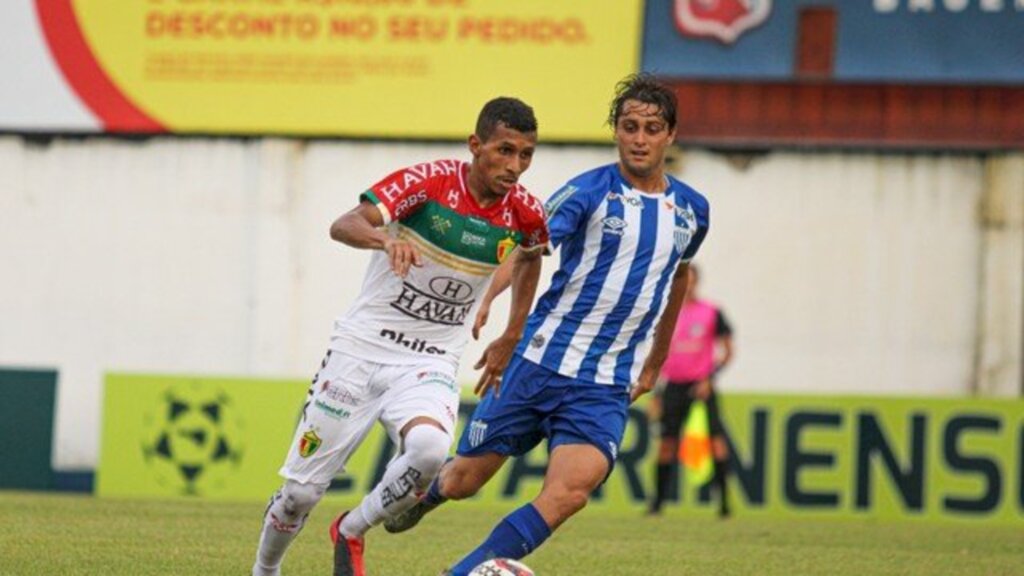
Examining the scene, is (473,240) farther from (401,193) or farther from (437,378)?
(437,378)

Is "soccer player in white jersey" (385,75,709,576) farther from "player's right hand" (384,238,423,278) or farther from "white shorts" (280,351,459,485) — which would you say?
"player's right hand" (384,238,423,278)

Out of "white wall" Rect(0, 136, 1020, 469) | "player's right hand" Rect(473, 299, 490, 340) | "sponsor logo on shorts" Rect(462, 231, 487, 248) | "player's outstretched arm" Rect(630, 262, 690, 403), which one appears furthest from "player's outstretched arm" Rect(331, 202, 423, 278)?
"white wall" Rect(0, 136, 1020, 469)

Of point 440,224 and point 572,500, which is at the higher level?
point 440,224

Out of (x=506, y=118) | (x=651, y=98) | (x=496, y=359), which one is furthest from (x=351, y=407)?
(x=651, y=98)

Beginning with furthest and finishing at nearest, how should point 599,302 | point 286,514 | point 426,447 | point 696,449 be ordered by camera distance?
point 696,449
point 286,514
point 426,447
point 599,302

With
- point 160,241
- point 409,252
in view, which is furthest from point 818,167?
point 409,252

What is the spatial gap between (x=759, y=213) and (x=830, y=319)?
1.41 meters

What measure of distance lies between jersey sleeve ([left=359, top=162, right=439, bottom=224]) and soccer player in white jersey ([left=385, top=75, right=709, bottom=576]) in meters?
0.50

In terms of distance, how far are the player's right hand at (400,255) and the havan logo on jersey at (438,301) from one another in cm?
74

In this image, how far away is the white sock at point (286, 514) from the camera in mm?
8867

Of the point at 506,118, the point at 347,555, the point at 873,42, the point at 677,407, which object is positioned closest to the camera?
the point at 506,118

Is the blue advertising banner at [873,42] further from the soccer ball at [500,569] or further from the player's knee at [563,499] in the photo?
the soccer ball at [500,569]

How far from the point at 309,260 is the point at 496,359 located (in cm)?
1528

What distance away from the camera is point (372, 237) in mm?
8258
